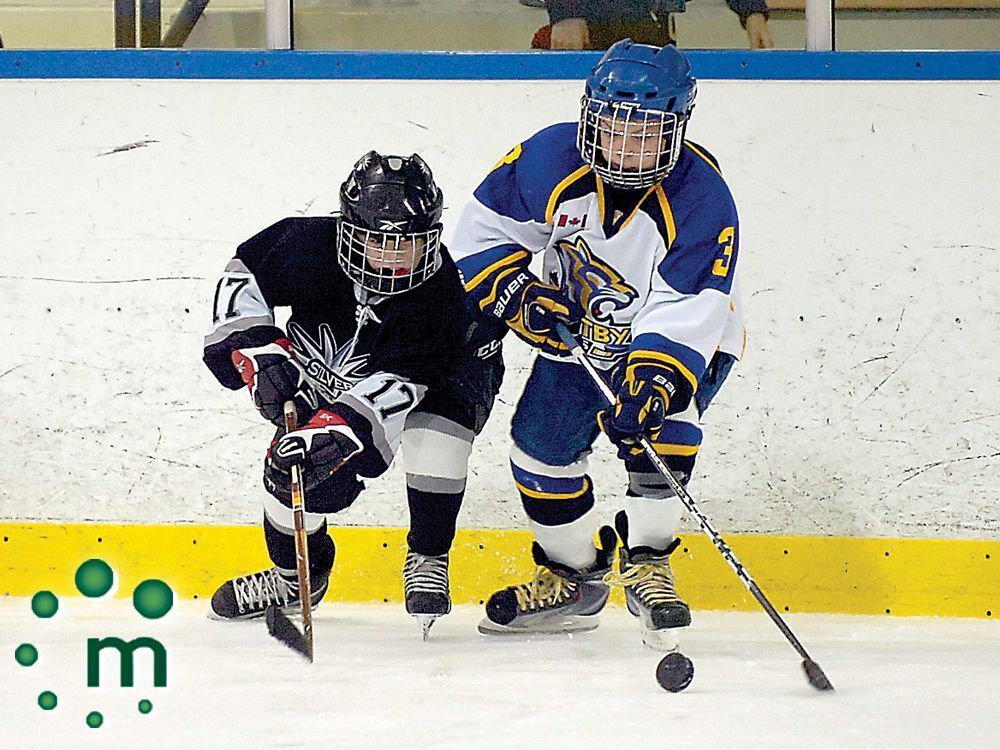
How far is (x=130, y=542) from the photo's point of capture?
2848mm

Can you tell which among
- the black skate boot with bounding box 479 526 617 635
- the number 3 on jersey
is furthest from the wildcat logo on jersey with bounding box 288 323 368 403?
the number 3 on jersey

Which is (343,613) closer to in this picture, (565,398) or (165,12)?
(565,398)

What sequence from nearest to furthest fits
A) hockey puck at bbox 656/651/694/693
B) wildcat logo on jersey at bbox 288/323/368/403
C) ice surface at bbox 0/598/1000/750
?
1. ice surface at bbox 0/598/1000/750
2. hockey puck at bbox 656/651/694/693
3. wildcat logo on jersey at bbox 288/323/368/403

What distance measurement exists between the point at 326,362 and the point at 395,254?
0.95ft

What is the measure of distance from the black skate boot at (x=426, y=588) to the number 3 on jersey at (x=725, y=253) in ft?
2.31

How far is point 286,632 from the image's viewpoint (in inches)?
89.8

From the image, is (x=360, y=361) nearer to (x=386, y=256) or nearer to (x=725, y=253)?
(x=386, y=256)

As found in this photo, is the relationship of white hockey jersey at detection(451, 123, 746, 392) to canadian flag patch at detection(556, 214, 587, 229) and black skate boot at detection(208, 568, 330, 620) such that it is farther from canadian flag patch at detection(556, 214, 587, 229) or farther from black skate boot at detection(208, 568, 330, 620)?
black skate boot at detection(208, 568, 330, 620)

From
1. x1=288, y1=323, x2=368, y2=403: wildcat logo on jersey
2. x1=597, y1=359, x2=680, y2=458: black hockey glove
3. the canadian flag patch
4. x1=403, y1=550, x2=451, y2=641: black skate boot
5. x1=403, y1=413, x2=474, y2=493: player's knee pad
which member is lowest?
A: x1=403, y1=550, x2=451, y2=641: black skate boot

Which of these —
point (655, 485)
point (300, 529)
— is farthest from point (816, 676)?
point (300, 529)

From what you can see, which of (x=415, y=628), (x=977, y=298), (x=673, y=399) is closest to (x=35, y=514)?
(x=415, y=628)

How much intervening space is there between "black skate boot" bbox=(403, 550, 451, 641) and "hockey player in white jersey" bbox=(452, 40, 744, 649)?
16 centimetres

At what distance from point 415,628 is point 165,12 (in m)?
1.45

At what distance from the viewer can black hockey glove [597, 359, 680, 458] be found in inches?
83.4
